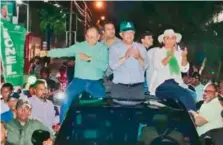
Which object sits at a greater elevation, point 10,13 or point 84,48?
point 10,13

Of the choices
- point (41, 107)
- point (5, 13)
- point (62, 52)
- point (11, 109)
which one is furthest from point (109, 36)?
point (5, 13)

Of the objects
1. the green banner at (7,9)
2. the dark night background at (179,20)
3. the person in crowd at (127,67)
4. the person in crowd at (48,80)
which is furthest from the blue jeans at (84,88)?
the dark night background at (179,20)

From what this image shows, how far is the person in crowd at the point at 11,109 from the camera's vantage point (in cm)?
886

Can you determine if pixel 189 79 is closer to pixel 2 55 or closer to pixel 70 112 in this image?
pixel 2 55

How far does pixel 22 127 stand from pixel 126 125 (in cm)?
228

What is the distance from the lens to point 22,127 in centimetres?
749

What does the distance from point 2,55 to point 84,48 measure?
14.7 ft

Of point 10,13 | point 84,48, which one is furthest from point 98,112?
point 10,13

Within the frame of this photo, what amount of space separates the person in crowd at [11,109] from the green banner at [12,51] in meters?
2.34

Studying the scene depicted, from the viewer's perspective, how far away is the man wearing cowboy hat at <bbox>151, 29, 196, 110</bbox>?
811 cm

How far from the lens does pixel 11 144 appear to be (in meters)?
7.35

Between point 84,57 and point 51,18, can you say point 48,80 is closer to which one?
point 84,57

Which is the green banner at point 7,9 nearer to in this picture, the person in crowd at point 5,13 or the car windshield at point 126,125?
the person in crowd at point 5,13

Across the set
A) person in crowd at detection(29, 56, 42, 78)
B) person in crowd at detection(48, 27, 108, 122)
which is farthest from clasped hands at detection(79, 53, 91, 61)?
person in crowd at detection(29, 56, 42, 78)
